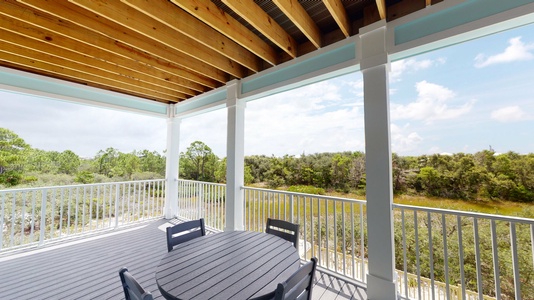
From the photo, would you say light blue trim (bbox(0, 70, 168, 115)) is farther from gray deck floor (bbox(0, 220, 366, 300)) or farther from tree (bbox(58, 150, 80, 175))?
tree (bbox(58, 150, 80, 175))

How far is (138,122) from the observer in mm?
9398

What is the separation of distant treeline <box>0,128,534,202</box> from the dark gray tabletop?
507 centimetres

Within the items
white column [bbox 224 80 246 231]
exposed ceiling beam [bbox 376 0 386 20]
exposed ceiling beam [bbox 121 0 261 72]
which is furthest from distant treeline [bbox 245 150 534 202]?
exposed ceiling beam [bbox 121 0 261 72]

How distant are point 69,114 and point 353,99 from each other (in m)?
10.5

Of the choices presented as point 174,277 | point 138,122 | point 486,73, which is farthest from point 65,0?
point 138,122

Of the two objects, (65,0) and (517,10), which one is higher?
(65,0)

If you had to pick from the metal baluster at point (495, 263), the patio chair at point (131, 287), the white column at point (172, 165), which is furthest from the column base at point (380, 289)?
the white column at point (172, 165)

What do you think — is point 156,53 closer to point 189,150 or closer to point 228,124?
point 228,124

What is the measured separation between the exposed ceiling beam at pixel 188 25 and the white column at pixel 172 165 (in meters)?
3.01

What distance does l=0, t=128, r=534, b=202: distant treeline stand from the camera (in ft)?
13.4

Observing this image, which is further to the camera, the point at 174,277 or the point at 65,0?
the point at 65,0

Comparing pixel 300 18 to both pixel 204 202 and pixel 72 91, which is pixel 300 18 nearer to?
pixel 204 202

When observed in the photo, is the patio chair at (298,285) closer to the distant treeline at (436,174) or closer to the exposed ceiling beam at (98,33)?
the exposed ceiling beam at (98,33)

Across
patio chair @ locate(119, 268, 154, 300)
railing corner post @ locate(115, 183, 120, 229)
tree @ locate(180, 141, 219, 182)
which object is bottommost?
railing corner post @ locate(115, 183, 120, 229)
